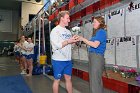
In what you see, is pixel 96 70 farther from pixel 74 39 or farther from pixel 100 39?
pixel 74 39

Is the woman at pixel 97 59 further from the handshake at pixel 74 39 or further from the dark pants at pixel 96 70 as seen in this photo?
the handshake at pixel 74 39

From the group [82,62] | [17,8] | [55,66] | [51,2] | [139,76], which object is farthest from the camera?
[17,8]

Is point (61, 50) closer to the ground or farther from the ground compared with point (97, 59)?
farther from the ground

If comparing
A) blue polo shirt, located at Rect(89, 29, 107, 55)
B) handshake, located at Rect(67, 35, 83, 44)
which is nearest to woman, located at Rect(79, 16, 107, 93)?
blue polo shirt, located at Rect(89, 29, 107, 55)

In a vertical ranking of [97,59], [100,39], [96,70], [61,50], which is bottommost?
[96,70]

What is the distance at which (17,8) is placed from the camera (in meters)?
25.1

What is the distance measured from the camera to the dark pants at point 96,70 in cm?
299

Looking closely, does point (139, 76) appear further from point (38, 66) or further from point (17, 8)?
point (17, 8)

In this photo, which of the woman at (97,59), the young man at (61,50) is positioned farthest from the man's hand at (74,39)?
the woman at (97,59)

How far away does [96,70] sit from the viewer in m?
2.99

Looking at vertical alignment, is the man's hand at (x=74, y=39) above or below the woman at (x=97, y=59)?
above

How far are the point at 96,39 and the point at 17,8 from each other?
2332cm

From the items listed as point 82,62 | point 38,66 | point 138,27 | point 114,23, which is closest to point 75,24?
point 82,62

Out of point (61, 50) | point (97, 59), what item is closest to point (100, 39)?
Answer: point (97, 59)
